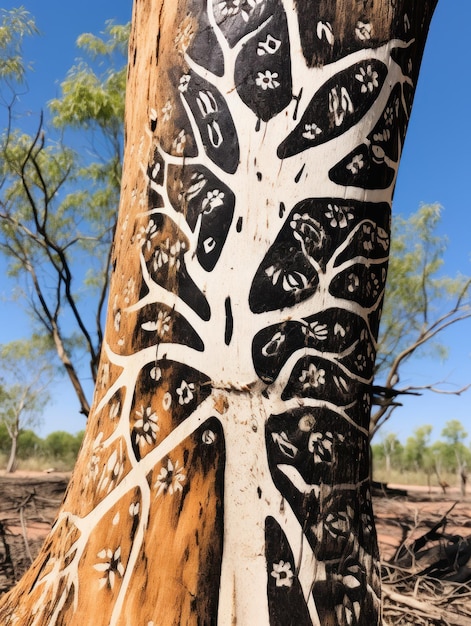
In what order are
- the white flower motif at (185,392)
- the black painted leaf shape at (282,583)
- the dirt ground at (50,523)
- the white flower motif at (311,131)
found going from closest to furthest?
1. the black painted leaf shape at (282,583)
2. the white flower motif at (185,392)
3. the white flower motif at (311,131)
4. the dirt ground at (50,523)

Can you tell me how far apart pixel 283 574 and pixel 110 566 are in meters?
0.33

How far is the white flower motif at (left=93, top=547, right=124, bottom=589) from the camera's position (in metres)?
1.13

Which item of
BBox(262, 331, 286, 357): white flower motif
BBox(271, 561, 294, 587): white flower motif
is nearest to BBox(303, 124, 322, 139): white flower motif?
BBox(262, 331, 286, 357): white flower motif

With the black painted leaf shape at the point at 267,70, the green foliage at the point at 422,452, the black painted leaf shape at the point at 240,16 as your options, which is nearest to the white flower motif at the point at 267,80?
the black painted leaf shape at the point at 267,70

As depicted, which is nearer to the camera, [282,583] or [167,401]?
[282,583]

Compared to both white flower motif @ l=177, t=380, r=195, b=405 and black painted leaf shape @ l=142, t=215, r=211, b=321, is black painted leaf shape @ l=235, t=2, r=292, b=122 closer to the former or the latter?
black painted leaf shape @ l=142, t=215, r=211, b=321

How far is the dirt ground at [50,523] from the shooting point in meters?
2.75

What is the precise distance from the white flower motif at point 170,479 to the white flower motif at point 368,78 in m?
0.91

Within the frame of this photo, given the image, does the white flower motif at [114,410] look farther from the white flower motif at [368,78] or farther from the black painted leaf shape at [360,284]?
the white flower motif at [368,78]

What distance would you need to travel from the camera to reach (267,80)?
4.25 feet

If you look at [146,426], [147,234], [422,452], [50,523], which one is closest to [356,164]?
[147,234]

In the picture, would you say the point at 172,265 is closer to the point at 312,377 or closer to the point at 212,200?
the point at 212,200

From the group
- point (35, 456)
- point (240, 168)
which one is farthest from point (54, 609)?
point (35, 456)

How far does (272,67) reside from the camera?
4.26 ft
